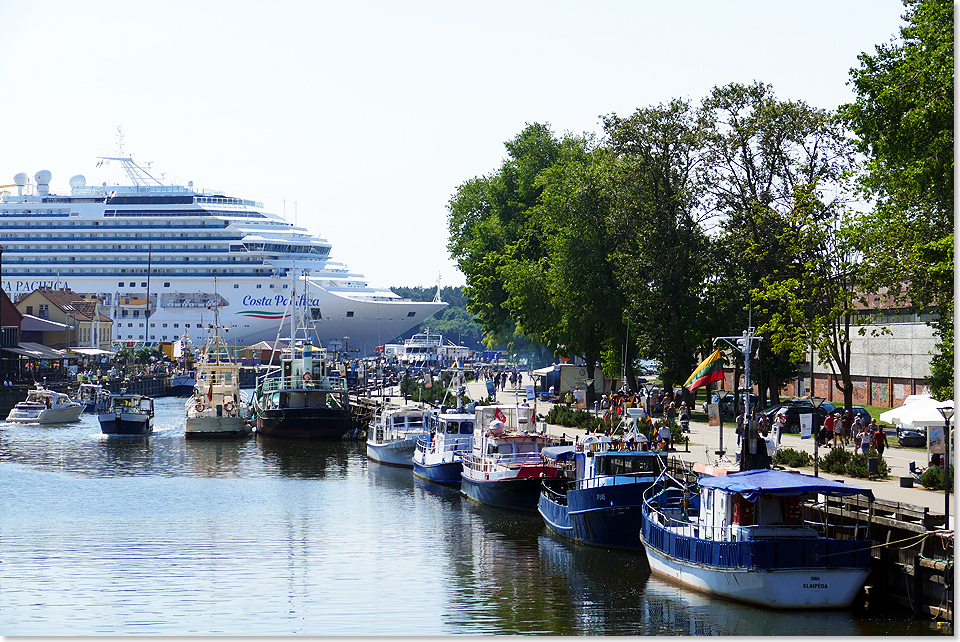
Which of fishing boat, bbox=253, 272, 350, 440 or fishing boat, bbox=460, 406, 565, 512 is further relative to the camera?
fishing boat, bbox=253, 272, 350, 440

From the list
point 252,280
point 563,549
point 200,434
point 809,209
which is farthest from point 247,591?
point 252,280

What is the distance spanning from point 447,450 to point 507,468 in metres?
6.63

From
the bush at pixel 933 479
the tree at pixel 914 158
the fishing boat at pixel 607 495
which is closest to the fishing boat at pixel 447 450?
the fishing boat at pixel 607 495

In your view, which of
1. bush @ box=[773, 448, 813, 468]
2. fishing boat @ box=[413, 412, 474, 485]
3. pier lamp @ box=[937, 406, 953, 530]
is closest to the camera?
pier lamp @ box=[937, 406, 953, 530]

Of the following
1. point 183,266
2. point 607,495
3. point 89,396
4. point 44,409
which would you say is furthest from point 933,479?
point 183,266

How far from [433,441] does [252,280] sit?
75765 millimetres

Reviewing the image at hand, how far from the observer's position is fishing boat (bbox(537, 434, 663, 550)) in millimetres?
24891

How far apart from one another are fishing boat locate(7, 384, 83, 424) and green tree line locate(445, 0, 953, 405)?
24.7 metres

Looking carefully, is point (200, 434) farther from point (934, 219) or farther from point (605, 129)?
point (934, 219)

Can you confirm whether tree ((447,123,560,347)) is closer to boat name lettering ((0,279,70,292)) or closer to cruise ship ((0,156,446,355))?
cruise ship ((0,156,446,355))

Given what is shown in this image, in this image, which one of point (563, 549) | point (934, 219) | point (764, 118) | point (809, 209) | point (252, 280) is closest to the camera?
point (563, 549)

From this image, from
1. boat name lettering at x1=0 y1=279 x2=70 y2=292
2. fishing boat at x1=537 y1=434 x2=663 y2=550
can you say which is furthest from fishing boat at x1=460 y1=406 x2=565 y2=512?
boat name lettering at x1=0 y1=279 x2=70 y2=292

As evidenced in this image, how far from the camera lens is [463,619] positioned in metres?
19.8

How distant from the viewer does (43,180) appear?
124 meters
